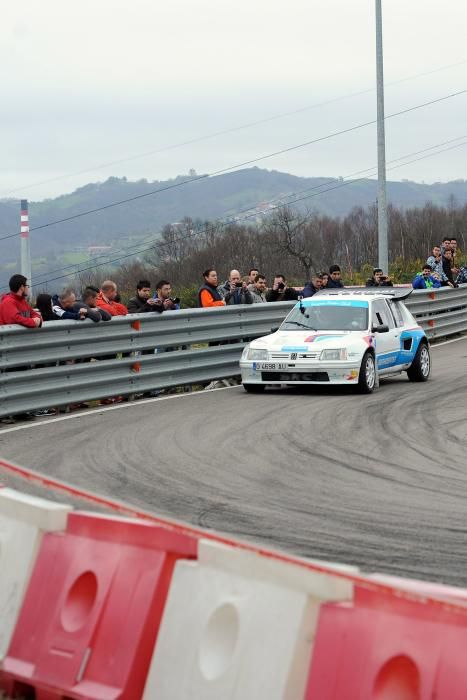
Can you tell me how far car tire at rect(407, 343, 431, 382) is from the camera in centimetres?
1883

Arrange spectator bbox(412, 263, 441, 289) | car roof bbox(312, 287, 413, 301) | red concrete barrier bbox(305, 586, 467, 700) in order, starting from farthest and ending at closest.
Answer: spectator bbox(412, 263, 441, 289), car roof bbox(312, 287, 413, 301), red concrete barrier bbox(305, 586, 467, 700)

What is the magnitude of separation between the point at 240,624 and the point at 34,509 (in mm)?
1364

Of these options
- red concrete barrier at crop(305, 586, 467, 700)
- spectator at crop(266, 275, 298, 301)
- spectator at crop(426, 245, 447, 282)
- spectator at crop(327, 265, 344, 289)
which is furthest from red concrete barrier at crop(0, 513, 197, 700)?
spectator at crop(426, 245, 447, 282)

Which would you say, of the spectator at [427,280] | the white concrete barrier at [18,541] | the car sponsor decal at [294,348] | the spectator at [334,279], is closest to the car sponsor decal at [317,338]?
the car sponsor decal at [294,348]

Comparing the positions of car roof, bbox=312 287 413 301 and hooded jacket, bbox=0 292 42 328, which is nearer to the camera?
Answer: hooded jacket, bbox=0 292 42 328

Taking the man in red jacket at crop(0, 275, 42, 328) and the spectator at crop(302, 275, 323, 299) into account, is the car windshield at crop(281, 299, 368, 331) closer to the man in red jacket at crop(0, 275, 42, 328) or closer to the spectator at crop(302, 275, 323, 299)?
the spectator at crop(302, 275, 323, 299)

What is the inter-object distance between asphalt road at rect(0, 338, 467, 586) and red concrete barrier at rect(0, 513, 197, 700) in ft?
6.88

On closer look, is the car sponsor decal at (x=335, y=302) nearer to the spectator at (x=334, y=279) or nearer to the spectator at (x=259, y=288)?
the spectator at (x=259, y=288)

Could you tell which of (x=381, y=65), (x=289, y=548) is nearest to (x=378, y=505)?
(x=289, y=548)

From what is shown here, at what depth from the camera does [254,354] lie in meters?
17.1

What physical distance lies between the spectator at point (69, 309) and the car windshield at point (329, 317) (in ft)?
11.4

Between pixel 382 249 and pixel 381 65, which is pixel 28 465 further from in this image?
pixel 381 65

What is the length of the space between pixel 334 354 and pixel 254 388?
1.27 metres

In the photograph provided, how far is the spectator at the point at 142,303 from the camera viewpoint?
17.7 m
